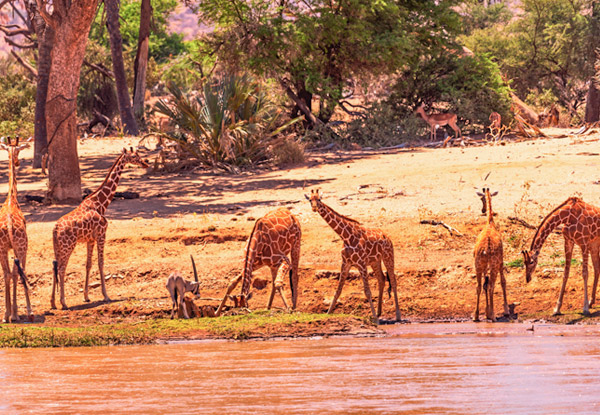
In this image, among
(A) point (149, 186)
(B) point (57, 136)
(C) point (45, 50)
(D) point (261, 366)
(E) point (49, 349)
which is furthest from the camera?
(C) point (45, 50)

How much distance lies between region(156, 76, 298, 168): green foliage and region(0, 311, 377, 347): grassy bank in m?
12.2

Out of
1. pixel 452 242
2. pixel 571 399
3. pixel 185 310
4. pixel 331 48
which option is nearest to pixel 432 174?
pixel 452 242

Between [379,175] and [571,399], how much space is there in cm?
1392

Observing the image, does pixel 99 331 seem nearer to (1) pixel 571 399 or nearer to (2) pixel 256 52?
(1) pixel 571 399

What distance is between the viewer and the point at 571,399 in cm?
626

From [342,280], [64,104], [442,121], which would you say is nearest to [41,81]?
[64,104]

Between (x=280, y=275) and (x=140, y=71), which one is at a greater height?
(x=140, y=71)

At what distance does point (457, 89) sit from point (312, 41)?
5.13m

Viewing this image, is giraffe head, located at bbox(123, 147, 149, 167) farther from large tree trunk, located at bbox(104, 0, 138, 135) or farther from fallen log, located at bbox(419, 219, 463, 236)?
large tree trunk, located at bbox(104, 0, 138, 135)

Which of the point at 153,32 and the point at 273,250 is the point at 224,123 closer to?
the point at 273,250

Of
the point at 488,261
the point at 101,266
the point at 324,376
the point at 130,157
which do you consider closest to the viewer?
the point at 324,376

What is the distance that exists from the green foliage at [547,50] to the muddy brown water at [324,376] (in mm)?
37255

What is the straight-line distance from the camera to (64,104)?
19.0m

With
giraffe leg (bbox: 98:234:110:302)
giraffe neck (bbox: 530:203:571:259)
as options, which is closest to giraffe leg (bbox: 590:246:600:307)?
giraffe neck (bbox: 530:203:571:259)
